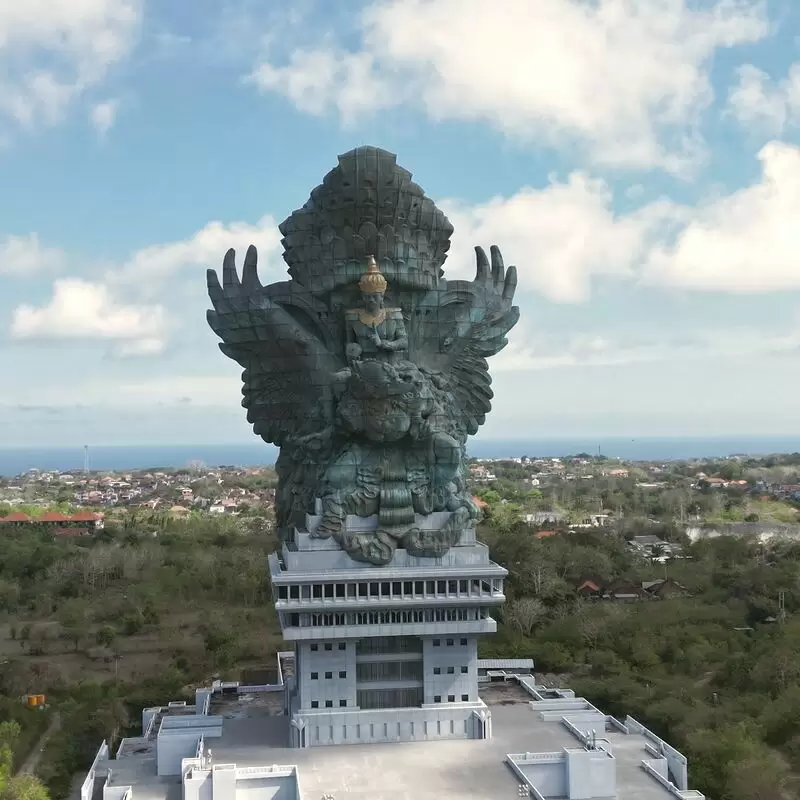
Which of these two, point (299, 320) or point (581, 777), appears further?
point (299, 320)

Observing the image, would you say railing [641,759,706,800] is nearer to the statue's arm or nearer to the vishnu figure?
the vishnu figure

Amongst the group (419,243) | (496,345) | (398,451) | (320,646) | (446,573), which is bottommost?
(320,646)

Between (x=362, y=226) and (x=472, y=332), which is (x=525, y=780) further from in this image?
(x=362, y=226)


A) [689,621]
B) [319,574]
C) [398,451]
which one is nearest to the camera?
[319,574]

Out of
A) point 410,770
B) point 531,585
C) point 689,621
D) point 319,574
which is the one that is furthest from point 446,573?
point 531,585

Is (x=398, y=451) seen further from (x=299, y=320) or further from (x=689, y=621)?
(x=689, y=621)

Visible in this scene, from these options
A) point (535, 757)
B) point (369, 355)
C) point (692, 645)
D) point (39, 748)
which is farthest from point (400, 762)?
point (692, 645)
